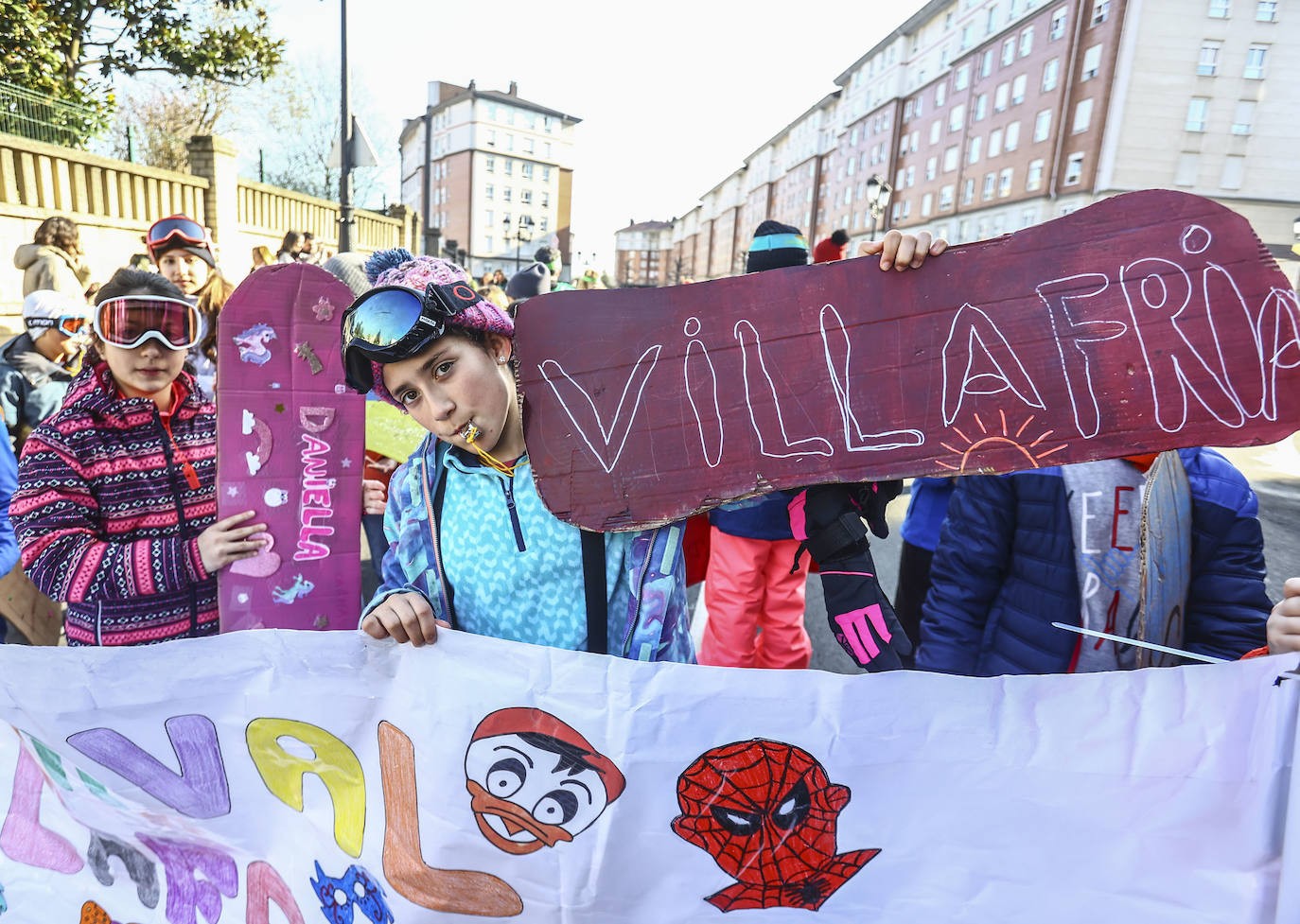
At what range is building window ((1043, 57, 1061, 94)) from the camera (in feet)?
103

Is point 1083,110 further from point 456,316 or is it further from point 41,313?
point 456,316

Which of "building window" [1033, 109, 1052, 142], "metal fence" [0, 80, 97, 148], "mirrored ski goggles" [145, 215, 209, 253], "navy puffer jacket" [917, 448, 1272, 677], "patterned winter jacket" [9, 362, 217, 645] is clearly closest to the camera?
"navy puffer jacket" [917, 448, 1272, 677]

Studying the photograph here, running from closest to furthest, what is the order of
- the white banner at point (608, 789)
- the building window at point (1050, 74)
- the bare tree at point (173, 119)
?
1. the white banner at point (608, 789)
2. the bare tree at point (173, 119)
3. the building window at point (1050, 74)

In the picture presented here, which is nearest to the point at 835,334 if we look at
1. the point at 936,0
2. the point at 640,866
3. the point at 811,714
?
the point at 811,714

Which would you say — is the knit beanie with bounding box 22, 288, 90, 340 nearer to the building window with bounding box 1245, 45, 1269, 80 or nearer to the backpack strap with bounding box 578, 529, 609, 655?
the backpack strap with bounding box 578, 529, 609, 655

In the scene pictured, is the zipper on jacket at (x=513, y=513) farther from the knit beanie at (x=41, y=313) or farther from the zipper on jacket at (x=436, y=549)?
the knit beanie at (x=41, y=313)

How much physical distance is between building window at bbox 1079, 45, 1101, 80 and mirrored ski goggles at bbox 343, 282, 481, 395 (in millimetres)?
37778

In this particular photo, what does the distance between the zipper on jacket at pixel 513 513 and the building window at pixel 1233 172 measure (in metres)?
39.2

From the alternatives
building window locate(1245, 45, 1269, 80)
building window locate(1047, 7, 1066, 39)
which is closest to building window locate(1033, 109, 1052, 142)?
building window locate(1047, 7, 1066, 39)

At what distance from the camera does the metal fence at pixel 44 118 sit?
940cm

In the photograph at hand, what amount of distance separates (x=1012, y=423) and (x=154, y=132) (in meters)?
27.5

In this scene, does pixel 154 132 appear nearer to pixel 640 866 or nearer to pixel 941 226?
pixel 640 866

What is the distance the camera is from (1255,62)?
28672mm

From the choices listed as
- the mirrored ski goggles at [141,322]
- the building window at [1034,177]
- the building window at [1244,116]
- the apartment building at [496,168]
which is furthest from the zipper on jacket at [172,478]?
the apartment building at [496,168]
